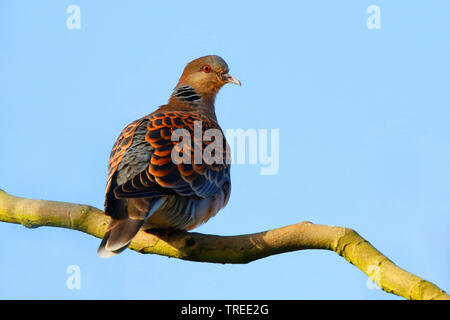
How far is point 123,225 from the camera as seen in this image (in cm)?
501

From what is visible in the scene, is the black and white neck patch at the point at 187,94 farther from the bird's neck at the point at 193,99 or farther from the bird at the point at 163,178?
the bird at the point at 163,178

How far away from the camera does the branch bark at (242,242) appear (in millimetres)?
4305

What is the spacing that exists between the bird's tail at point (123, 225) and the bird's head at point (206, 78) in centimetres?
293

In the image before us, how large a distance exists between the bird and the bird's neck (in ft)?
1.91

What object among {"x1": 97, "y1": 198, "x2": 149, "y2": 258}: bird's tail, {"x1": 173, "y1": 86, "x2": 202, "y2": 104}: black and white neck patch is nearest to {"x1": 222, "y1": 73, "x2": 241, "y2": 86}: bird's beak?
{"x1": 173, "y1": 86, "x2": 202, "y2": 104}: black and white neck patch

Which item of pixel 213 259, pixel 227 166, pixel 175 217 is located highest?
pixel 227 166

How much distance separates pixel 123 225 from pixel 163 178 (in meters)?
0.58

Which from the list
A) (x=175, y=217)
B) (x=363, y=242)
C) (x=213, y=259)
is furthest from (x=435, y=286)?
(x=175, y=217)

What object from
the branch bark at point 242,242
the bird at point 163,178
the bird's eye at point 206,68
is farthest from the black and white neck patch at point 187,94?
the branch bark at point 242,242
